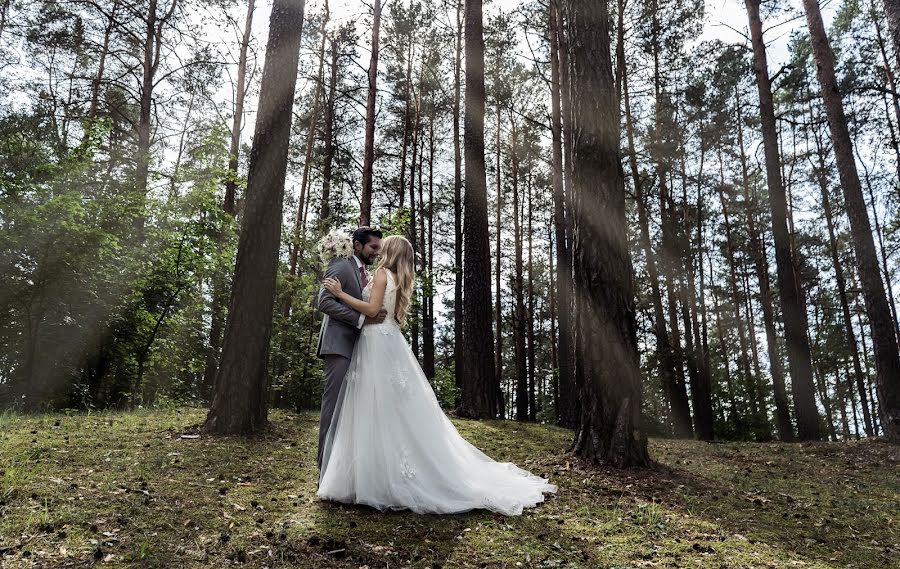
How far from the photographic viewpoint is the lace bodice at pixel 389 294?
15.7ft

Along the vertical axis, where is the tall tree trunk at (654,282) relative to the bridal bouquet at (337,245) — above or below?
above

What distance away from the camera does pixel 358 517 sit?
155 inches

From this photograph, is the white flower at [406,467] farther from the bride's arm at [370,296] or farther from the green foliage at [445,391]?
the green foliage at [445,391]

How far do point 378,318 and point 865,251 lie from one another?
9395 millimetres

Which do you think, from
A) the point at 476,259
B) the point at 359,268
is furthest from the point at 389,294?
the point at 476,259

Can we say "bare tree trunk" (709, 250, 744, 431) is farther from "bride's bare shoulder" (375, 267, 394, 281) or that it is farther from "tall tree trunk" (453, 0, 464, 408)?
"bride's bare shoulder" (375, 267, 394, 281)

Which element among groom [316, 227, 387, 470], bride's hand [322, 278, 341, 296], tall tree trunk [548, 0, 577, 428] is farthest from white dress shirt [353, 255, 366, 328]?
tall tree trunk [548, 0, 577, 428]

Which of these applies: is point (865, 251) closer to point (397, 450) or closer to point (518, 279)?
point (397, 450)

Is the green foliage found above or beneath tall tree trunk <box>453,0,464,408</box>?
beneath

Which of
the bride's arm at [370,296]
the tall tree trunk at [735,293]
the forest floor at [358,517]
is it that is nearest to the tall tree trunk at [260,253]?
the forest floor at [358,517]

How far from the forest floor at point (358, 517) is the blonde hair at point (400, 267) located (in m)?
1.74

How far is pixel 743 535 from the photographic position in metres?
3.89

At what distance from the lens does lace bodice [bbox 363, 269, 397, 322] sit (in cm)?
479

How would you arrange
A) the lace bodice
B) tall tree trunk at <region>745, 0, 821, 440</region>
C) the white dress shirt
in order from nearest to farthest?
1. the white dress shirt
2. the lace bodice
3. tall tree trunk at <region>745, 0, 821, 440</region>
